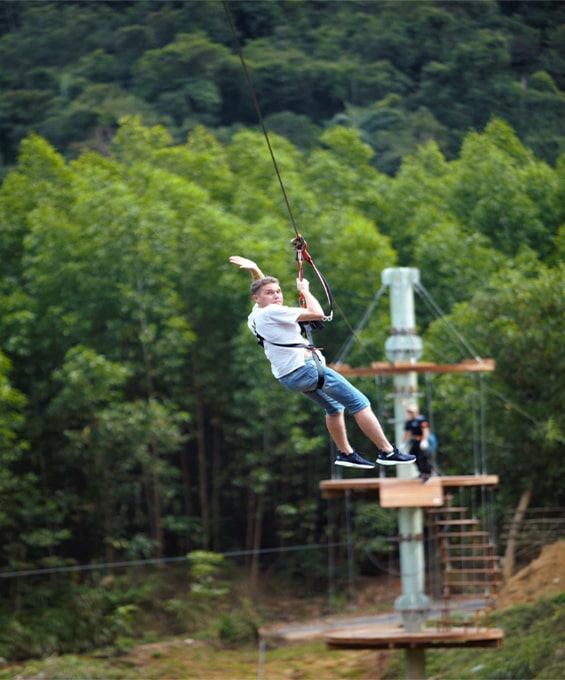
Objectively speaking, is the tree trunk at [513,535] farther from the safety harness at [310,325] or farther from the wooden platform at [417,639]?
the safety harness at [310,325]

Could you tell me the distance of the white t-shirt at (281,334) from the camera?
22.9ft

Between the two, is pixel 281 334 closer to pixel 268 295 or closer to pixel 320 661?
pixel 268 295

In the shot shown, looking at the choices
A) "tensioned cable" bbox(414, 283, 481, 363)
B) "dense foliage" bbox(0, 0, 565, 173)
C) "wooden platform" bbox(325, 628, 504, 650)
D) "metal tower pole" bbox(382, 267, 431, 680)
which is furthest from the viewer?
"dense foliage" bbox(0, 0, 565, 173)

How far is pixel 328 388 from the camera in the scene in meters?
7.16

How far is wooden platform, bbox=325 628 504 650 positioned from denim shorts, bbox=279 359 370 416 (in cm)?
757

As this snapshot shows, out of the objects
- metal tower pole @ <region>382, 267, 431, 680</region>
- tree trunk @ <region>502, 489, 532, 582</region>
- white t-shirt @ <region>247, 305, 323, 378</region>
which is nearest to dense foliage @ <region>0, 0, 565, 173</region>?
tree trunk @ <region>502, 489, 532, 582</region>

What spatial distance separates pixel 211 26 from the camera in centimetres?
4281

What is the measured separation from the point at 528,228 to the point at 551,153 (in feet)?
24.2

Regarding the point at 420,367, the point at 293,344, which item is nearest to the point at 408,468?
the point at 420,367

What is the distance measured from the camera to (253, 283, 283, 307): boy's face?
275 inches

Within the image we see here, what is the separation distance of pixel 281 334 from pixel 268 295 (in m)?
0.23

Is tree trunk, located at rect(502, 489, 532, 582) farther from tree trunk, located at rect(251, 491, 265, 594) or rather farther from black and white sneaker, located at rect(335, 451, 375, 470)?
black and white sneaker, located at rect(335, 451, 375, 470)

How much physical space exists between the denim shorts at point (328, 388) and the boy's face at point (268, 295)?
1.25 ft

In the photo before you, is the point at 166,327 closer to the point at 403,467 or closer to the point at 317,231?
the point at 317,231
